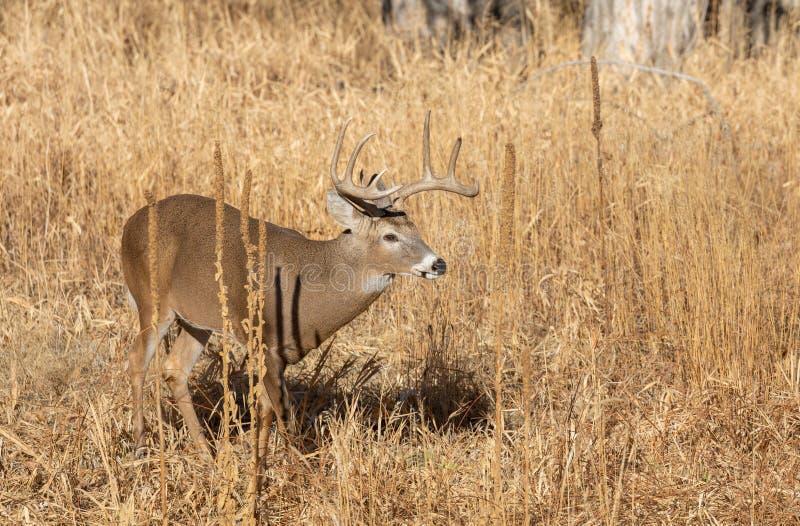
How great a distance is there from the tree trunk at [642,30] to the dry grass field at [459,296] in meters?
0.38

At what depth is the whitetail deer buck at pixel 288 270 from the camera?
4633mm

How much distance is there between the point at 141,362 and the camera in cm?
477

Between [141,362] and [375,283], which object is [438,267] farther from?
[141,362]

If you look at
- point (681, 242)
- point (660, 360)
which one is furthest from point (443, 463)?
point (681, 242)

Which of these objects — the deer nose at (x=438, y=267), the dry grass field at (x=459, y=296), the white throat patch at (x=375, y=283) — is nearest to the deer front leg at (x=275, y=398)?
the dry grass field at (x=459, y=296)

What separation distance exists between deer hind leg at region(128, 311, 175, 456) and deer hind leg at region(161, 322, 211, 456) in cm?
15

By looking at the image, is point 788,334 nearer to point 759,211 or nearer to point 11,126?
point 759,211

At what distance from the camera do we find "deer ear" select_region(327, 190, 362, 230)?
4836 millimetres

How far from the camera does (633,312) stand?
536 centimetres

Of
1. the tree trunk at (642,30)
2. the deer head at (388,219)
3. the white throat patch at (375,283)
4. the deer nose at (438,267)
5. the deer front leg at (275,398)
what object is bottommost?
the deer front leg at (275,398)

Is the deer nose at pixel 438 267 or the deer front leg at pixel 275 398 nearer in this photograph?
the deer front leg at pixel 275 398

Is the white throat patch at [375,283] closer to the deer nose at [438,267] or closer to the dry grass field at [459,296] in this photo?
the deer nose at [438,267]

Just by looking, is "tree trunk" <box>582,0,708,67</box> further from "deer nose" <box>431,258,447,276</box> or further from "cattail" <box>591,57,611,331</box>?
"deer nose" <box>431,258,447,276</box>

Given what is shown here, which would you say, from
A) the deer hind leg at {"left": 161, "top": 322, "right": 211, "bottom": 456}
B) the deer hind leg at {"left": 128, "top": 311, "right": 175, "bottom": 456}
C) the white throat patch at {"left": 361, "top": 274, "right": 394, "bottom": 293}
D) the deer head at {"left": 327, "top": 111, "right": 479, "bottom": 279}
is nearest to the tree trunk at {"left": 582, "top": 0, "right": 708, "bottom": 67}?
the deer head at {"left": 327, "top": 111, "right": 479, "bottom": 279}
